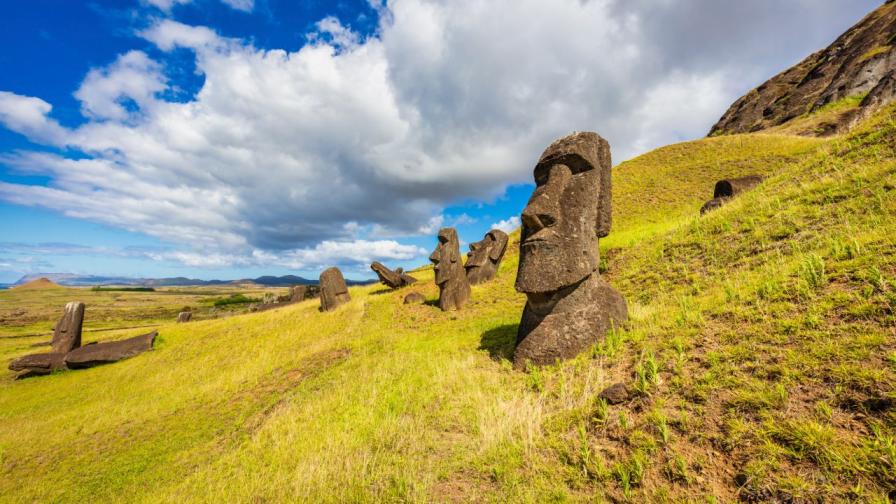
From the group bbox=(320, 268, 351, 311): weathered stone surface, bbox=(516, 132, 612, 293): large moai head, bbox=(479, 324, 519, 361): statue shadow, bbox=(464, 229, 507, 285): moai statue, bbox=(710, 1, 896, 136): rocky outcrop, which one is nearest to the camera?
bbox=(516, 132, 612, 293): large moai head

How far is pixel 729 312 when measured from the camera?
5.35 m

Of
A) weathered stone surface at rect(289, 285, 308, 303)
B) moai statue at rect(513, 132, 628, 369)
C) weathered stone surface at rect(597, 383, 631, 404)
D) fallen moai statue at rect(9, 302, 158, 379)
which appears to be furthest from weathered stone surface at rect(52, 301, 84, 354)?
weathered stone surface at rect(597, 383, 631, 404)

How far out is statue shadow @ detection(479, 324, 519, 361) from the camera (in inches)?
292

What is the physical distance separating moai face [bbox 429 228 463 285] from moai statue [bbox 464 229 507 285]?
128 inches

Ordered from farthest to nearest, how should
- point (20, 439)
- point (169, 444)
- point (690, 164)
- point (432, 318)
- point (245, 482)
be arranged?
point (690, 164) < point (432, 318) < point (20, 439) < point (169, 444) < point (245, 482)

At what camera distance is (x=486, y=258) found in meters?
19.8

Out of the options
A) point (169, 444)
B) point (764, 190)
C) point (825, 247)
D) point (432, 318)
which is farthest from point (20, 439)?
point (764, 190)

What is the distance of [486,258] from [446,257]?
4973 millimetres

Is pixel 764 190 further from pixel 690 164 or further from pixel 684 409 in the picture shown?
pixel 690 164

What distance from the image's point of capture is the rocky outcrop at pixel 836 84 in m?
33.1

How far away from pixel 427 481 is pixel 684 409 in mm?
2918

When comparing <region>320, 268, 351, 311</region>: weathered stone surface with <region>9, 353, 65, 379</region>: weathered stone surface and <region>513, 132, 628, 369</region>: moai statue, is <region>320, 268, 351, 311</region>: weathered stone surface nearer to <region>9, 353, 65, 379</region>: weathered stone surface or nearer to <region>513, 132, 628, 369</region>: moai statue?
<region>9, 353, 65, 379</region>: weathered stone surface

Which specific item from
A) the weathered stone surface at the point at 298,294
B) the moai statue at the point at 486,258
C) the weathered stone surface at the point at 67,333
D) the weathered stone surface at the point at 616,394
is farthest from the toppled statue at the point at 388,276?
the weathered stone surface at the point at 616,394

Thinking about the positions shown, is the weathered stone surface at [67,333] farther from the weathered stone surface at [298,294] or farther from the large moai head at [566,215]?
the large moai head at [566,215]
